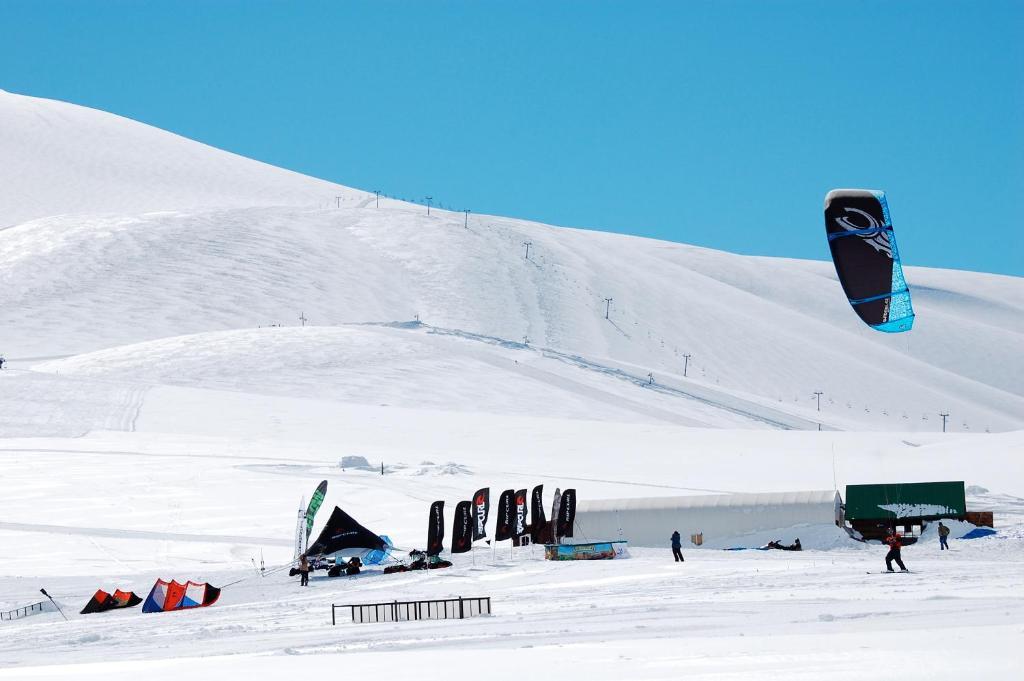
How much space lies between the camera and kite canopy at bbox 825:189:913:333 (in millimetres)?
19719

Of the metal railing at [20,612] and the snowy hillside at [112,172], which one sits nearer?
the metal railing at [20,612]

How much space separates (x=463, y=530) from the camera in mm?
26234

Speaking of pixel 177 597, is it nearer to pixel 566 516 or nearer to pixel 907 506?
pixel 566 516

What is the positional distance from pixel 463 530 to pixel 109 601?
7480mm

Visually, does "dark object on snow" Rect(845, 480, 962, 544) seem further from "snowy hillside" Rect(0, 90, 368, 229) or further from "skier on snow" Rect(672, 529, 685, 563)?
"snowy hillside" Rect(0, 90, 368, 229)

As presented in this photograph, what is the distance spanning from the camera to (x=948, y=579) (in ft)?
57.5

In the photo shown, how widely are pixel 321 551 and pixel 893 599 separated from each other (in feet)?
41.4

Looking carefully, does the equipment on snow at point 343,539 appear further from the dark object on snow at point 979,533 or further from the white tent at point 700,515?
the dark object on snow at point 979,533

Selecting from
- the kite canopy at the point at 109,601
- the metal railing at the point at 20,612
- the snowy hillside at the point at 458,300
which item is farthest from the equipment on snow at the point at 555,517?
the snowy hillside at the point at 458,300

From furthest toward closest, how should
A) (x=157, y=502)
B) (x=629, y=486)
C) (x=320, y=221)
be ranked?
(x=320, y=221)
(x=629, y=486)
(x=157, y=502)

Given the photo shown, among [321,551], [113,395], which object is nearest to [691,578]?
[321,551]

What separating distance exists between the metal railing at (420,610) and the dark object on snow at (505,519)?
9328 mm

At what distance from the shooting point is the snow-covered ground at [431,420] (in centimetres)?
1401

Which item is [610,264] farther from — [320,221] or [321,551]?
[321,551]
